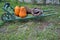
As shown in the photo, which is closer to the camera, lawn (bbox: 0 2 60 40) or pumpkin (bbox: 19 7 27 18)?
lawn (bbox: 0 2 60 40)

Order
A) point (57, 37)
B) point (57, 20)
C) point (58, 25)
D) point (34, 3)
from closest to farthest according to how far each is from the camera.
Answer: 1. point (57, 37)
2. point (58, 25)
3. point (57, 20)
4. point (34, 3)

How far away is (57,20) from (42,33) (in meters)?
1.80

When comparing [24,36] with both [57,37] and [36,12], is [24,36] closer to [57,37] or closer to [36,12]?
[57,37]

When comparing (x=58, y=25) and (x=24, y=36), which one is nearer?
(x=24, y=36)

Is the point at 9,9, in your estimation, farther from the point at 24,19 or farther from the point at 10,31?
the point at 10,31

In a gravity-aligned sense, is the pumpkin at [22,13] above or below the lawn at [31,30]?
above

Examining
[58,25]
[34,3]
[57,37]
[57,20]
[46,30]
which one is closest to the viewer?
[57,37]

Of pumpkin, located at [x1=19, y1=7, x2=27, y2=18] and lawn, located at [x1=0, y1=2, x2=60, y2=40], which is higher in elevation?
pumpkin, located at [x1=19, y1=7, x2=27, y2=18]

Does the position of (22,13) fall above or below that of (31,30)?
above

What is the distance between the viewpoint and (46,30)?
533cm

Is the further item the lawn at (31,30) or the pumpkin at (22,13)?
the pumpkin at (22,13)

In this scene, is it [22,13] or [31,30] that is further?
[22,13]

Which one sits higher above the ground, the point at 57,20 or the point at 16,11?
the point at 16,11

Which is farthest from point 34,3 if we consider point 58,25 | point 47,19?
point 58,25
